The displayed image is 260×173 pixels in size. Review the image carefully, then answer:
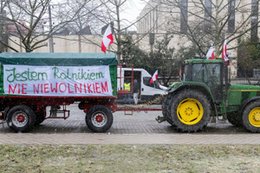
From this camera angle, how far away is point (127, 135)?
1176 centimetres

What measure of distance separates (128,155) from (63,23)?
16.5m

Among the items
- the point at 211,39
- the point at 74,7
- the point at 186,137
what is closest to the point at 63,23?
the point at 74,7

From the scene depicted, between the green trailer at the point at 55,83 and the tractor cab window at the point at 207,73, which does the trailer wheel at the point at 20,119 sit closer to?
the green trailer at the point at 55,83

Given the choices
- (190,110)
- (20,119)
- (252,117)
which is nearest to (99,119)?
(20,119)

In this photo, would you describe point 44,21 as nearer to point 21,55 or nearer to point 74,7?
point 74,7

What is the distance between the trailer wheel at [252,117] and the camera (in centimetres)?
1264

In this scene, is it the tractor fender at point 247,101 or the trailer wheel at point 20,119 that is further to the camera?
the tractor fender at point 247,101

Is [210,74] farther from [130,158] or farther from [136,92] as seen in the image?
[136,92]

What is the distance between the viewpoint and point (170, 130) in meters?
13.1

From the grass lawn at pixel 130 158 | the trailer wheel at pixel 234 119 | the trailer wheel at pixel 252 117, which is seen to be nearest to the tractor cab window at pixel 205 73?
the trailer wheel at pixel 252 117

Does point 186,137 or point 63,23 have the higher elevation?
point 63,23

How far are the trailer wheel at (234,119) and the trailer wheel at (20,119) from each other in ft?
22.0

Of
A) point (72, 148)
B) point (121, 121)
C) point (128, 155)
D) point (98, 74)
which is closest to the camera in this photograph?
point (128, 155)

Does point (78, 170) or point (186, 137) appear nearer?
point (78, 170)
